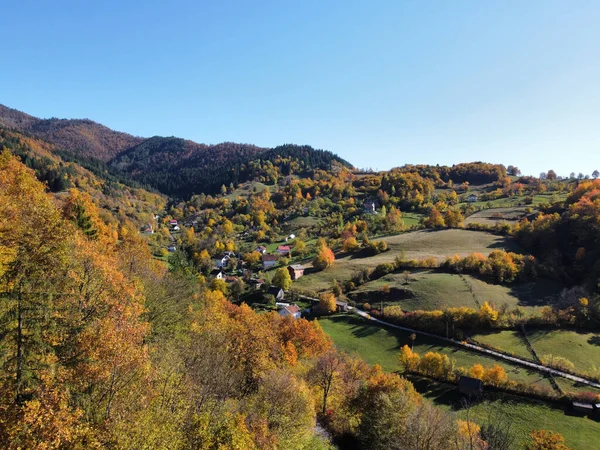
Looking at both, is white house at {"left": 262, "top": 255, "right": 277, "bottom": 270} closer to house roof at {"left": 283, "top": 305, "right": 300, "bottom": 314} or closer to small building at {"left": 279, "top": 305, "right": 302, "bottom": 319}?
house roof at {"left": 283, "top": 305, "right": 300, "bottom": 314}

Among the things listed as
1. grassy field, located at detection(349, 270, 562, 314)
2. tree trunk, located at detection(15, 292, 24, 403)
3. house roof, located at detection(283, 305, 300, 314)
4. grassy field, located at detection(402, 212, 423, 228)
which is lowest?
house roof, located at detection(283, 305, 300, 314)

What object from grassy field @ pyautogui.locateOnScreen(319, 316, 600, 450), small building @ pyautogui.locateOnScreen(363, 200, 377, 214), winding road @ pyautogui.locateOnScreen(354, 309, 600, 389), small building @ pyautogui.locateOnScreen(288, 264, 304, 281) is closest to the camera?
grassy field @ pyautogui.locateOnScreen(319, 316, 600, 450)

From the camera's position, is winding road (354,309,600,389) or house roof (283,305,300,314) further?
house roof (283,305,300,314)

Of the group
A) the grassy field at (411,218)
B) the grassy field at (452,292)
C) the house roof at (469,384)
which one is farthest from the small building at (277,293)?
the grassy field at (411,218)

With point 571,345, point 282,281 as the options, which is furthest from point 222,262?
point 571,345

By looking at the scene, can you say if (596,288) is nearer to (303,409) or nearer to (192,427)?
(303,409)

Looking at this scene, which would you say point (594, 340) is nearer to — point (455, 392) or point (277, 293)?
point (455, 392)

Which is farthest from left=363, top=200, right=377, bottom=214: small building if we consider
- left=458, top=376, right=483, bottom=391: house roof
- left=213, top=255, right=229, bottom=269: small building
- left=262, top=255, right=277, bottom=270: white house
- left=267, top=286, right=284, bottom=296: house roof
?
left=458, top=376, right=483, bottom=391: house roof
